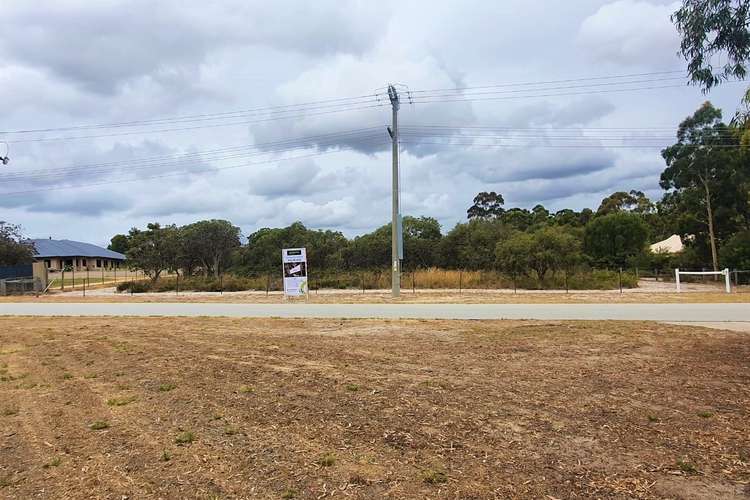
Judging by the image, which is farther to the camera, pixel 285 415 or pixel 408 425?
pixel 285 415

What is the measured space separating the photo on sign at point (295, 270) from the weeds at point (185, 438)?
21.1m

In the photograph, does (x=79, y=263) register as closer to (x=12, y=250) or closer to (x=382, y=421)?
(x=12, y=250)

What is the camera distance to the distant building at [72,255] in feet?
257

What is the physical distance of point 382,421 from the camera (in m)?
5.43

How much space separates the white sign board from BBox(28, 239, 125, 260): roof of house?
208 feet

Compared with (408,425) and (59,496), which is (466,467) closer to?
(408,425)

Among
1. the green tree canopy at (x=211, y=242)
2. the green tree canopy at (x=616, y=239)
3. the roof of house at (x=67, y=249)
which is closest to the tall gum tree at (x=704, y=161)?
the green tree canopy at (x=616, y=239)

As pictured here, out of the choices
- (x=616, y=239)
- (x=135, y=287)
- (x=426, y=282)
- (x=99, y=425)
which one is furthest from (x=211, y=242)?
(x=99, y=425)

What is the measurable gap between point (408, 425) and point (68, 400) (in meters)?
4.07

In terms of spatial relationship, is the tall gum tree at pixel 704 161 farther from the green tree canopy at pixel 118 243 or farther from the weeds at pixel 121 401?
the green tree canopy at pixel 118 243

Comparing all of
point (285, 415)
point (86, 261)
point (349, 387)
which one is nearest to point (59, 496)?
point (285, 415)

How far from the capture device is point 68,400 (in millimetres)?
6543

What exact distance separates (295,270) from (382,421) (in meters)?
21.3

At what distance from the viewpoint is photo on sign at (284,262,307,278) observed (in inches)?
1033
